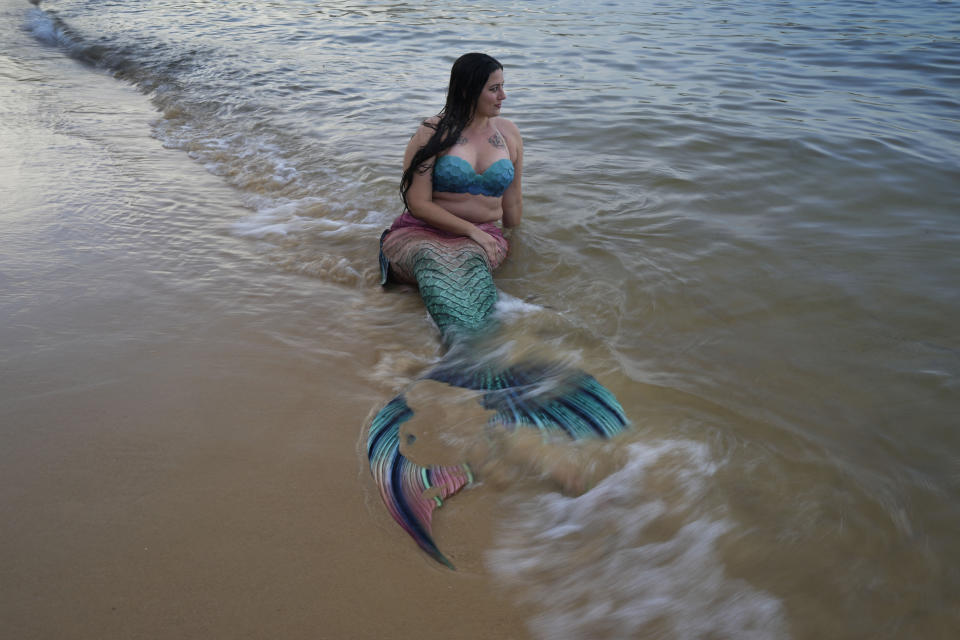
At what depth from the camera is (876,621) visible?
6.10 ft

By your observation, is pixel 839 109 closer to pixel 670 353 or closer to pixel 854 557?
pixel 670 353

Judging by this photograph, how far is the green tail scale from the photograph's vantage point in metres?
2.23

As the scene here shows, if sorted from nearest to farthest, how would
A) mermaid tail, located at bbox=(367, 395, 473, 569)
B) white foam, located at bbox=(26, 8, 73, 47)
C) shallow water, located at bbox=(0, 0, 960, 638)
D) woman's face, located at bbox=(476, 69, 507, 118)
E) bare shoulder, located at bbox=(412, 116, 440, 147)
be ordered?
shallow water, located at bbox=(0, 0, 960, 638)
mermaid tail, located at bbox=(367, 395, 473, 569)
woman's face, located at bbox=(476, 69, 507, 118)
bare shoulder, located at bbox=(412, 116, 440, 147)
white foam, located at bbox=(26, 8, 73, 47)

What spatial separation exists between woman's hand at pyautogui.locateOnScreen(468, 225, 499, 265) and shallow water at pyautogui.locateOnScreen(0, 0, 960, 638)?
24cm

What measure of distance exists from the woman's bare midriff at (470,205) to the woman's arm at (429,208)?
0.07m

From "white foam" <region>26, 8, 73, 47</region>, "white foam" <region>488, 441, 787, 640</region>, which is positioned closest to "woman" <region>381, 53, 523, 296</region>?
"white foam" <region>488, 441, 787, 640</region>

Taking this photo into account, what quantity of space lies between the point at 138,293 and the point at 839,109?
6.66 metres

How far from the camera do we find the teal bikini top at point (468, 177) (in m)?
→ 3.66

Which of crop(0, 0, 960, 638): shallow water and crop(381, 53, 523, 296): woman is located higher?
crop(381, 53, 523, 296): woman

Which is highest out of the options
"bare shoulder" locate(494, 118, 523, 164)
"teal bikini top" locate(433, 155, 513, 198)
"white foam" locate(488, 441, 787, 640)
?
"bare shoulder" locate(494, 118, 523, 164)

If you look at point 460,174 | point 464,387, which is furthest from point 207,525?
point 460,174

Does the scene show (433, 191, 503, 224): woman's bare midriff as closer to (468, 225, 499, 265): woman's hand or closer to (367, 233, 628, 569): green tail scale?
(468, 225, 499, 265): woman's hand

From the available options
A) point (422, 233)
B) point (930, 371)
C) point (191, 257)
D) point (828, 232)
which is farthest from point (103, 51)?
point (930, 371)

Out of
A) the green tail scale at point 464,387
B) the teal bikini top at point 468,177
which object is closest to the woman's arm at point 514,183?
the teal bikini top at point 468,177
